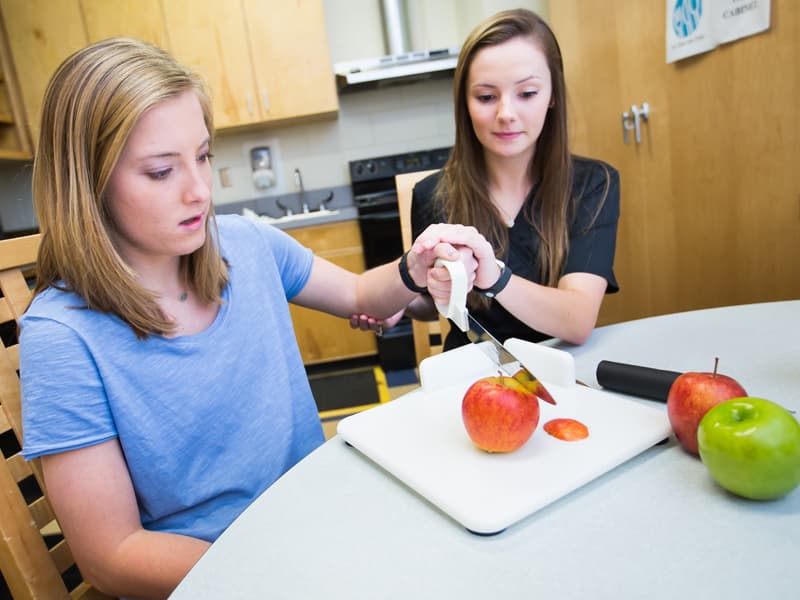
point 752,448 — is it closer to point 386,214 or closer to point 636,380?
point 636,380

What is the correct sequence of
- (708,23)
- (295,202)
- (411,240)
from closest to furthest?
(411,240), (708,23), (295,202)

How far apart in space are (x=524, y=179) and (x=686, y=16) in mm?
990

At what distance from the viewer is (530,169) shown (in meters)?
1.27

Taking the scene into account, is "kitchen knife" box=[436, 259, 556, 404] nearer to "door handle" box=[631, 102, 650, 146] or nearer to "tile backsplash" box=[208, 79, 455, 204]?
"door handle" box=[631, 102, 650, 146]

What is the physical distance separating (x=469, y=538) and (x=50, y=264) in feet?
2.10

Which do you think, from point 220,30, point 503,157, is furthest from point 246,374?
point 220,30

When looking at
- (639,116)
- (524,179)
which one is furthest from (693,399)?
(639,116)

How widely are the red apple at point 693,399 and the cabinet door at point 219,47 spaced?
2.93 m

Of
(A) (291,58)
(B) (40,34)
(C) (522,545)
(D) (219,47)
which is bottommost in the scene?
(C) (522,545)

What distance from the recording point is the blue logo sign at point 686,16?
167cm

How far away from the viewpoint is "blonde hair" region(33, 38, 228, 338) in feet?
2.25

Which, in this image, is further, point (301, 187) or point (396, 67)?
point (301, 187)

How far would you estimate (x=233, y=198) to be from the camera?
3.55m

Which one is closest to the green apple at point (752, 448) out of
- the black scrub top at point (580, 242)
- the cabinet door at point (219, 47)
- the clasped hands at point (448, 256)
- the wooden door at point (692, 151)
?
the clasped hands at point (448, 256)
